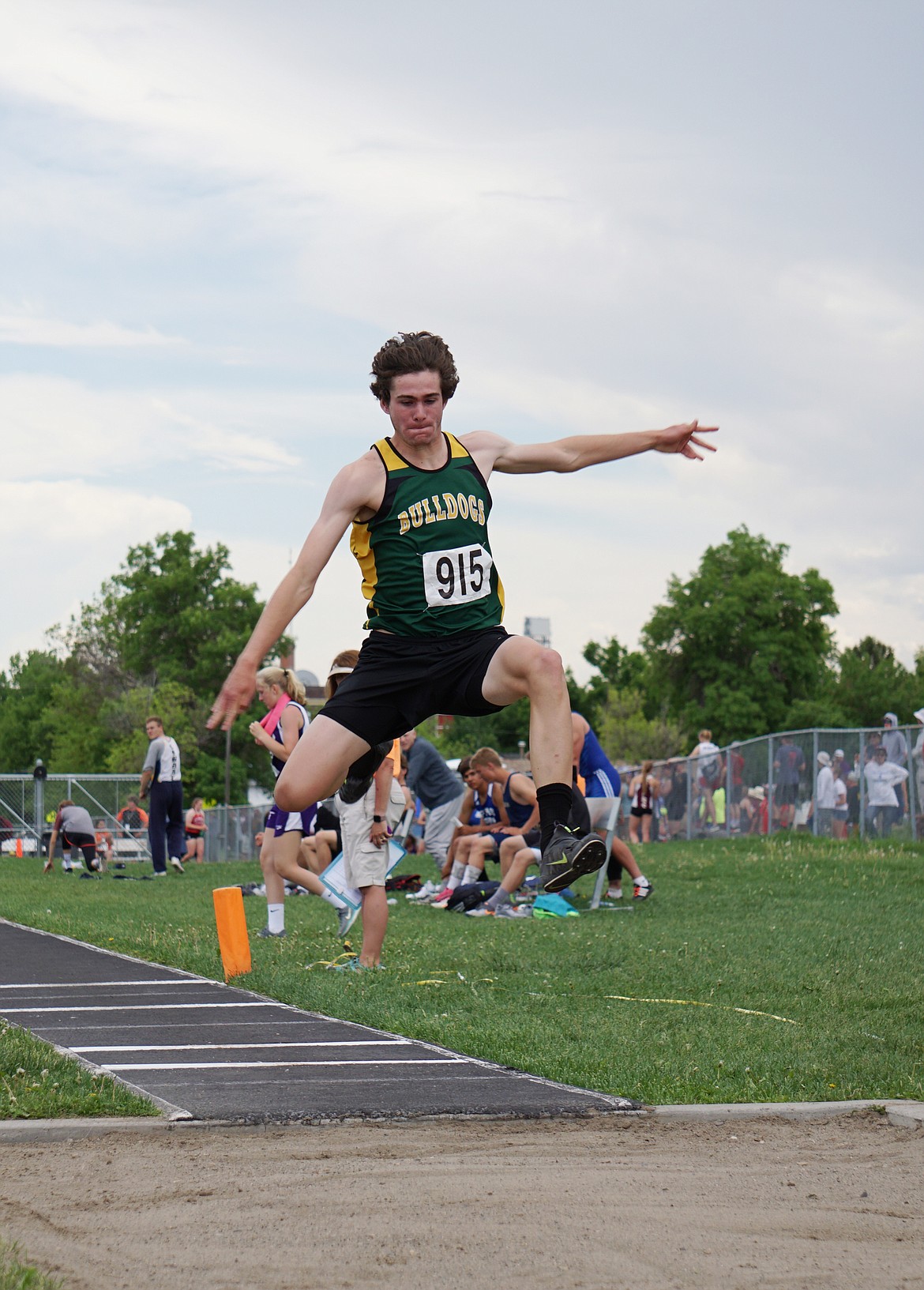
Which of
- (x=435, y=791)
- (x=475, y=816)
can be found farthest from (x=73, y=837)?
(x=475, y=816)

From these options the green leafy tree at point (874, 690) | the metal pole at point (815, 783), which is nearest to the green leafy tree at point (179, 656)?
the green leafy tree at point (874, 690)

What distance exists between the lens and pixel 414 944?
10320mm

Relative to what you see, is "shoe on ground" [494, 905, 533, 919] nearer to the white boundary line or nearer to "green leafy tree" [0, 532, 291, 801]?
the white boundary line

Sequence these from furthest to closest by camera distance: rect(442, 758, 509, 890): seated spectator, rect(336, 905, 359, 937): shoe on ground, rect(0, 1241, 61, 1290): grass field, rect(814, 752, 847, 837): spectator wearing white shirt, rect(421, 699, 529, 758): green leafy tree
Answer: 1. rect(421, 699, 529, 758): green leafy tree
2. rect(814, 752, 847, 837): spectator wearing white shirt
3. rect(442, 758, 509, 890): seated spectator
4. rect(336, 905, 359, 937): shoe on ground
5. rect(0, 1241, 61, 1290): grass field

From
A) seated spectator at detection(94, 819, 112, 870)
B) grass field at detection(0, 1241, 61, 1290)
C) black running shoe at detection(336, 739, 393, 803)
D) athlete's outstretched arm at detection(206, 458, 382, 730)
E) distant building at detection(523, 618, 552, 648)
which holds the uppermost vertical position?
distant building at detection(523, 618, 552, 648)

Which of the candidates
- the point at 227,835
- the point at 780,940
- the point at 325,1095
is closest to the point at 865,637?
the point at 227,835

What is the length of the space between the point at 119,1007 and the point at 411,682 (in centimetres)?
301

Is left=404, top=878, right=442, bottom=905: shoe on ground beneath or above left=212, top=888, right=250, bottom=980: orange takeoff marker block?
beneath

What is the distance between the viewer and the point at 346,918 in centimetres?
1107

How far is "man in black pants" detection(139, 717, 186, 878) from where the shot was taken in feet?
64.3

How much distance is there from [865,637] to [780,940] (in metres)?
90.5

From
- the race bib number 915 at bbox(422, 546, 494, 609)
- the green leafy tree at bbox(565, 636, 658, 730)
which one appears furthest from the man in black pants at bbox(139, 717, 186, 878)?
the green leafy tree at bbox(565, 636, 658, 730)

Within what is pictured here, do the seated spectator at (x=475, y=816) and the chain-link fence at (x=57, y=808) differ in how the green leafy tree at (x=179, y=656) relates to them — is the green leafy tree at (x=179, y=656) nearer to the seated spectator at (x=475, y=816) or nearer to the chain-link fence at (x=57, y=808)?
the chain-link fence at (x=57, y=808)

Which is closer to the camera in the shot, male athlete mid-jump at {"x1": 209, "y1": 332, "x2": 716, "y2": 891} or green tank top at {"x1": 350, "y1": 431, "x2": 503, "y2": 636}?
male athlete mid-jump at {"x1": 209, "y1": 332, "x2": 716, "y2": 891}
